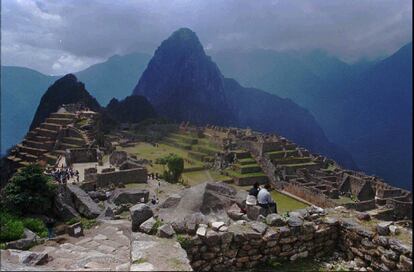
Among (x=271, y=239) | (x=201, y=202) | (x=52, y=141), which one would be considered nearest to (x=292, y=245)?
(x=271, y=239)

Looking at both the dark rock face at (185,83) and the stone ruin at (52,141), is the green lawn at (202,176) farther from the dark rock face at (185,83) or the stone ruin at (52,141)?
the dark rock face at (185,83)

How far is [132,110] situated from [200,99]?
42.3 meters

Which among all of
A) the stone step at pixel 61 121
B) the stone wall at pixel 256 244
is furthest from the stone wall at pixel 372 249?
the stone step at pixel 61 121

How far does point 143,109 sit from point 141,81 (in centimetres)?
5586

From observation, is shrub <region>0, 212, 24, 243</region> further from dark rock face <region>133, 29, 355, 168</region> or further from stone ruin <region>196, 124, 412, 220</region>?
dark rock face <region>133, 29, 355, 168</region>

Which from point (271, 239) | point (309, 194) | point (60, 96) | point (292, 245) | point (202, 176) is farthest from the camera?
point (60, 96)

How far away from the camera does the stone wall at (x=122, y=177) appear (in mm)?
23795

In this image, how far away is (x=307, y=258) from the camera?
17.7 feet

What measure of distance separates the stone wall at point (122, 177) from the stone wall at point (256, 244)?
63.0 ft

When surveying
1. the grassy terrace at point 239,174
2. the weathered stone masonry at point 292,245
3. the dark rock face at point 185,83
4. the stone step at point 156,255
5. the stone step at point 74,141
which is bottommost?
the grassy terrace at point 239,174

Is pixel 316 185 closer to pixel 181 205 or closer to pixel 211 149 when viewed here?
pixel 211 149

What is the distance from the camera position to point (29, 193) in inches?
344

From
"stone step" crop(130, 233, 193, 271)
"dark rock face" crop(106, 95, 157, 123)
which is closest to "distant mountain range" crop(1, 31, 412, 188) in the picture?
"dark rock face" crop(106, 95, 157, 123)

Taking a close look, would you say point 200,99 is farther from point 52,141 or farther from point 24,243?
point 24,243
